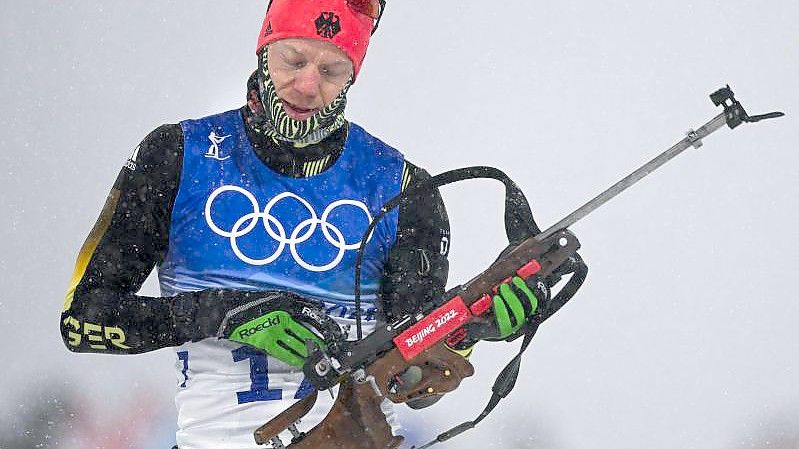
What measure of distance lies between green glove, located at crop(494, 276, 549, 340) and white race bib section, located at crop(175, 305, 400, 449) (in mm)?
527

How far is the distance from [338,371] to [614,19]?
173 inches

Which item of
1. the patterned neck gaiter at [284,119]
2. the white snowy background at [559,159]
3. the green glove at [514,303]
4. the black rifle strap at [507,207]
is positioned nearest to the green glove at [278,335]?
the black rifle strap at [507,207]

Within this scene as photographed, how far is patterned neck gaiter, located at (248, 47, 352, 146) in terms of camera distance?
2848 mm

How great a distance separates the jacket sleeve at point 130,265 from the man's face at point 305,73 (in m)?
0.29

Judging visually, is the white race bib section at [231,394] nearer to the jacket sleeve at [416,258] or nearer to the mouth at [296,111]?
the jacket sleeve at [416,258]

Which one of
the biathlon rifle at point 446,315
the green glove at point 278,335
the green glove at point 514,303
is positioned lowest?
the green glove at point 514,303

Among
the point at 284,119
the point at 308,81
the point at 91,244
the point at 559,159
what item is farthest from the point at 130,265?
the point at 559,159

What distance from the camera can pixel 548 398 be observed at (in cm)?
603

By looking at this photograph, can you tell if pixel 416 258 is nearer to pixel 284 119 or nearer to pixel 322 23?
pixel 284 119

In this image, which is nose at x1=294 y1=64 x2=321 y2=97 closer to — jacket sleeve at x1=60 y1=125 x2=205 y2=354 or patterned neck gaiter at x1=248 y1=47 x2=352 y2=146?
patterned neck gaiter at x1=248 y1=47 x2=352 y2=146

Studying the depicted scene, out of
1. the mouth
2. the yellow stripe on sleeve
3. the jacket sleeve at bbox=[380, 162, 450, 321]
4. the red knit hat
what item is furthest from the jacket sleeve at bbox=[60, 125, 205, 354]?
the jacket sleeve at bbox=[380, 162, 450, 321]

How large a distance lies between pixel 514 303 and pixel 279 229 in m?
0.65

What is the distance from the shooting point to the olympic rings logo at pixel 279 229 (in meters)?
2.80

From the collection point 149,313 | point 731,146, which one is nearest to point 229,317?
point 149,313
